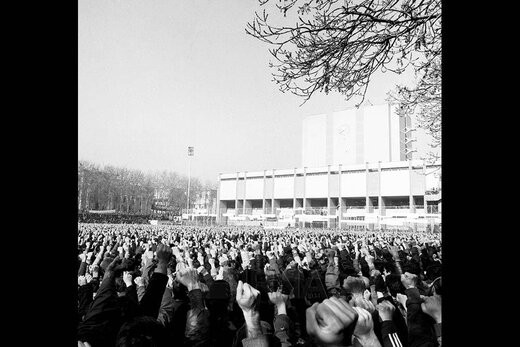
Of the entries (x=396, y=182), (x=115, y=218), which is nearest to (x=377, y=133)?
(x=396, y=182)

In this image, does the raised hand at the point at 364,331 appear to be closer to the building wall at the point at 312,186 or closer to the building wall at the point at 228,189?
the building wall at the point at 312,186

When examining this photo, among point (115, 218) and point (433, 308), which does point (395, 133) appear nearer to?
point (433, 308)

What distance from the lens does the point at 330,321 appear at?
1.15 meters

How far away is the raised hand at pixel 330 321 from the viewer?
1.15 meters

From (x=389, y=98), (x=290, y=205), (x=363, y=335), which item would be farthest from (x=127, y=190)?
(x=363, y=335)

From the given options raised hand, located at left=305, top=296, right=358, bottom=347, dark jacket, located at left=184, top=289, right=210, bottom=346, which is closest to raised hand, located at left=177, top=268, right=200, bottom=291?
dark jacket, located at left=184, top=289, right=210, bottom=346

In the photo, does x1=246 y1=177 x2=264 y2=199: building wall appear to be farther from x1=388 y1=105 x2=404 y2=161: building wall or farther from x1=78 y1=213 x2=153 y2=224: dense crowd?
x1=388 y1=105 x2=404 y2=161: building wall

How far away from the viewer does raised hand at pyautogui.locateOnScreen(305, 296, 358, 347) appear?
1147mm

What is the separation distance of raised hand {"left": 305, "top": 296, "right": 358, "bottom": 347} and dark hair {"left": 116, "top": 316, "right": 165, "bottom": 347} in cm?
67

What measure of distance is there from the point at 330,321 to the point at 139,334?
76cm

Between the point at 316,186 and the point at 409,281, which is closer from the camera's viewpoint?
the point at 409,281
